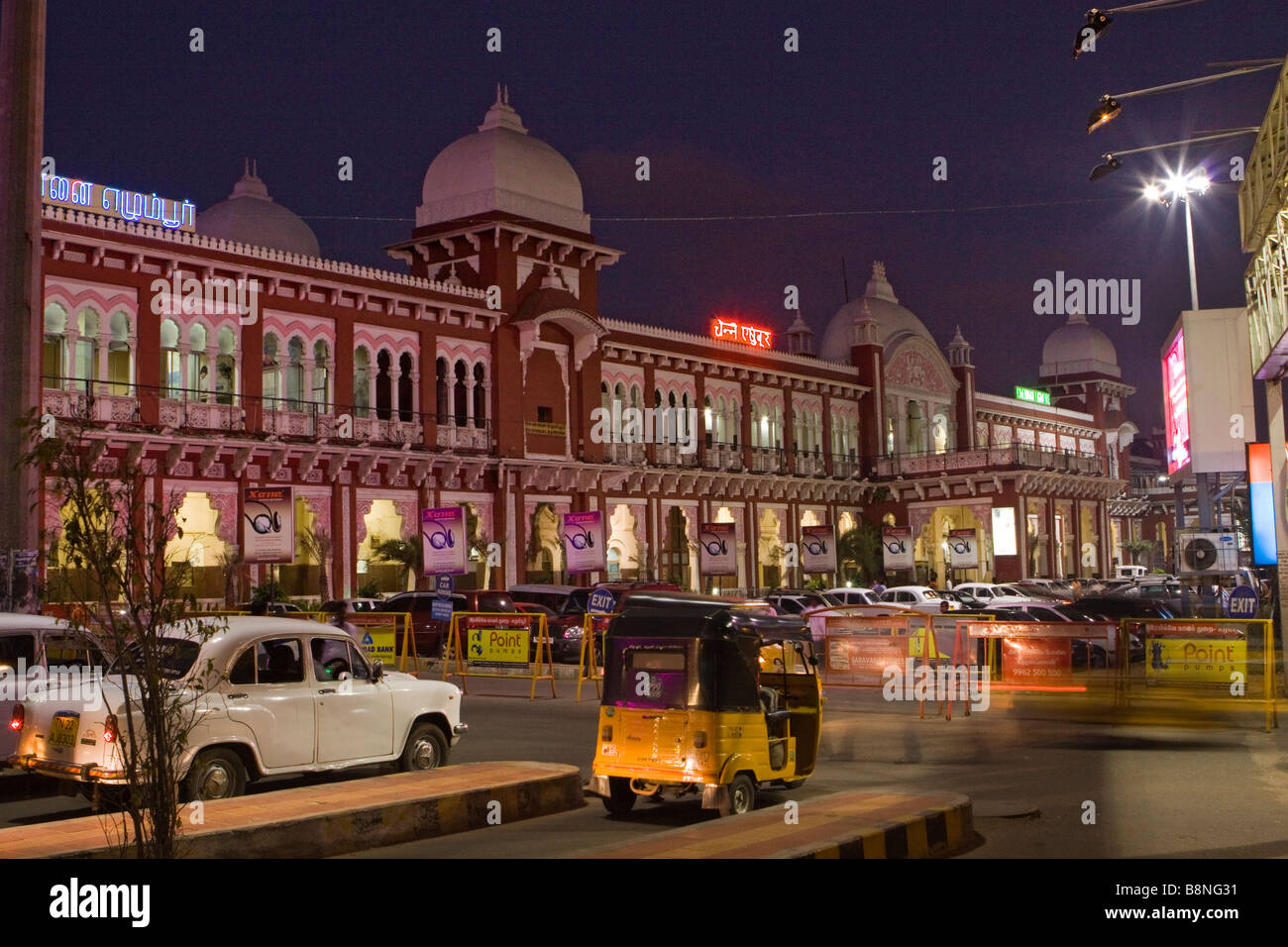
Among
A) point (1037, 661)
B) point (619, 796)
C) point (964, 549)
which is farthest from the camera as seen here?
point (964, 549)

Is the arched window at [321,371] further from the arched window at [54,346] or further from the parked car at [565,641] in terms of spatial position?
the parked car at [565,641]

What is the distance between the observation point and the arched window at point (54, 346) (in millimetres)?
28094

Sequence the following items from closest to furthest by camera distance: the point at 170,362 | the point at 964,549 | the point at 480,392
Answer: the point at 170,362
the point at 964,549
the point at 480,392

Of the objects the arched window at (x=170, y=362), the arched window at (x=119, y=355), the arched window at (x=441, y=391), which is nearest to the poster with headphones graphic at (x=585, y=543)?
the arched window at (x=441, y=391)

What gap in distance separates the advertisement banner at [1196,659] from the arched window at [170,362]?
23.0 meters

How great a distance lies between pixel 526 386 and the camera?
39719mm

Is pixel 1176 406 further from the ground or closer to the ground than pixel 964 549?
further from the ground

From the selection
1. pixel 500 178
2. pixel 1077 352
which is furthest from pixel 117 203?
pixel 1077 352

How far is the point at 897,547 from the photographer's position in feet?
128

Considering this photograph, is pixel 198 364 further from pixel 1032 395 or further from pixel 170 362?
pixel 1032 395

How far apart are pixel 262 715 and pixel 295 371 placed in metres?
24.9

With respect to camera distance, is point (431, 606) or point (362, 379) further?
point (362, 379)

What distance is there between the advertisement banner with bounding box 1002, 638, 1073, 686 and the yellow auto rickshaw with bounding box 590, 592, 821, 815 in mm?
8270

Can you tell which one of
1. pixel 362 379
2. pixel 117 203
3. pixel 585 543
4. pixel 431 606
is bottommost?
pixel 431 606
